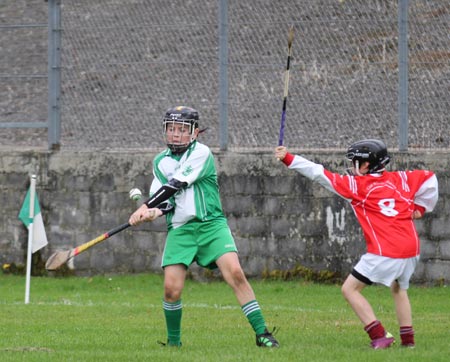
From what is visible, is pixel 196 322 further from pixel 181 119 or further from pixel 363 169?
pixel 363 169

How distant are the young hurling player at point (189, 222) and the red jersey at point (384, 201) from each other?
711 millimetres

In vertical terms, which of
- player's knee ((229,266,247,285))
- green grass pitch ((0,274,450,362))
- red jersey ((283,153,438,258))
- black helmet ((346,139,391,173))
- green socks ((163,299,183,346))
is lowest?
green grass pitch ((0,274,450,362))

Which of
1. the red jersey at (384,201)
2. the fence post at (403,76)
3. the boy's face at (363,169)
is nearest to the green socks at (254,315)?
the red jersey at (384,201)

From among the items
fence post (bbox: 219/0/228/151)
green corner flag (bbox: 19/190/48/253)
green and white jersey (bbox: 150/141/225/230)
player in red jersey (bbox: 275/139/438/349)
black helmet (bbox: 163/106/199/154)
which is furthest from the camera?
fence post (bbox: 219/0/228/151)

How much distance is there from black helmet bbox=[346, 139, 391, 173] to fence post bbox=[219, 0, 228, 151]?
5941 mm

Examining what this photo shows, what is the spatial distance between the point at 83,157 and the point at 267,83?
2.68m

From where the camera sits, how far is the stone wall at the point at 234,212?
45.6ft

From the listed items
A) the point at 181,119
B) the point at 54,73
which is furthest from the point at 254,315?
the point at 54,73

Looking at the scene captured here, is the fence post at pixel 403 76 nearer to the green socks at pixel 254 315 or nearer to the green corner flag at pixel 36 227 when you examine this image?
the green corner flag at pixel 36 227

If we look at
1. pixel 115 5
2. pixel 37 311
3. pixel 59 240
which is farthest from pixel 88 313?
pixel 115 5

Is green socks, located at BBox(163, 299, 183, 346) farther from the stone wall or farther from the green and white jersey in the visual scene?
the stone wall

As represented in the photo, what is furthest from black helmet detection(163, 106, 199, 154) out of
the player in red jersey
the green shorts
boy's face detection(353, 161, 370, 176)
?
boy's face detection(353, 161, 370, 176)

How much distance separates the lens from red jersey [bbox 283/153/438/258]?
8867 mm

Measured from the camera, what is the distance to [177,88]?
607 inches
